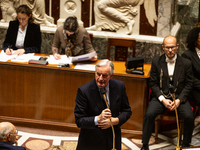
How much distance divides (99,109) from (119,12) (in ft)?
12.2

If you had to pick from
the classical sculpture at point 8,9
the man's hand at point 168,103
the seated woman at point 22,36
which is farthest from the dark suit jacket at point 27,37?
the man's hand at point 168,103

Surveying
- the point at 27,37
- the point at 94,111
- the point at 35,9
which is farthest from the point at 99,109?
the point at 35,9

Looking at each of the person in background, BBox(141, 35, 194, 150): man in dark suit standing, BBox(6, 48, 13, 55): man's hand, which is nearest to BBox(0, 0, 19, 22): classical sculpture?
BBox(6, 48, 13, 55): man's hand

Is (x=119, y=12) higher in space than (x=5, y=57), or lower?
higher

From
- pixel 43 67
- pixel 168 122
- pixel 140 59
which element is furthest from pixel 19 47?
pixel 168 122

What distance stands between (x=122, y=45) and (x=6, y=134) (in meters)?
2.92

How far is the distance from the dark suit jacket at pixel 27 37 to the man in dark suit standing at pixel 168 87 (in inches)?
76.4

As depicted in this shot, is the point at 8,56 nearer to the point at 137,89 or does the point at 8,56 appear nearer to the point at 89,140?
the point at 137,89

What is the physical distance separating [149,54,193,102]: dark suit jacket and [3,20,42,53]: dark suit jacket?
6.37 ft

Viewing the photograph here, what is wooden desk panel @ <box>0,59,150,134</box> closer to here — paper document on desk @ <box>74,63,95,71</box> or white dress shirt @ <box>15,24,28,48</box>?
paper document on desk @ <box>74,63,95,71</box>

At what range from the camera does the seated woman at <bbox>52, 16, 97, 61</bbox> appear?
14.7 feet

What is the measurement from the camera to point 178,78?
13.6ft

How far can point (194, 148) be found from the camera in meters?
2.72

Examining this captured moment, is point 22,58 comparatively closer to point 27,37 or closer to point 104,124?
point 27,37
